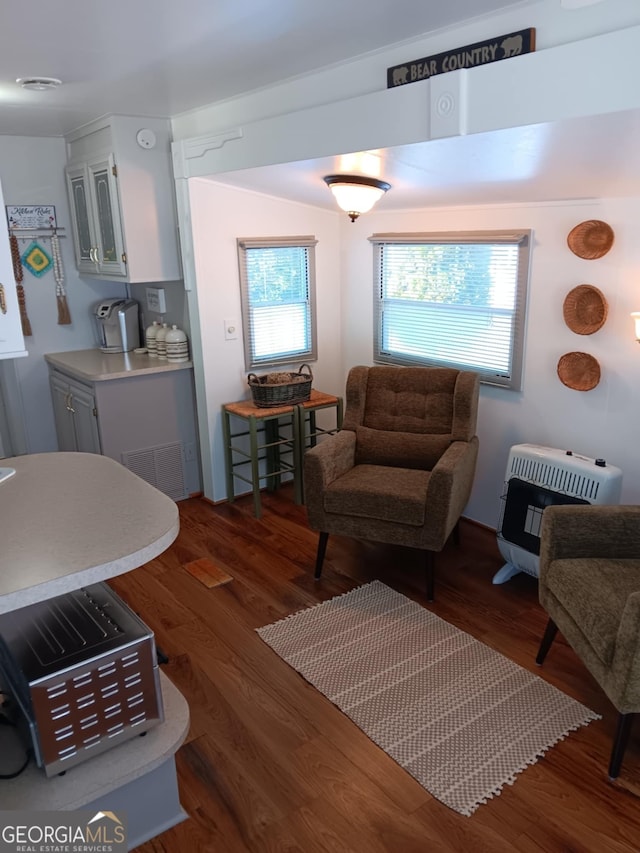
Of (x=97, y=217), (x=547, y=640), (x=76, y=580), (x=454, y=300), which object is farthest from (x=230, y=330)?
(x=76, y=580)

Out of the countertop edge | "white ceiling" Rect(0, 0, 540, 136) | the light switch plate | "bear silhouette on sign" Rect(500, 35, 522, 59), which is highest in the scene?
"white ceiling" Rect(0, 0, 540, 136)

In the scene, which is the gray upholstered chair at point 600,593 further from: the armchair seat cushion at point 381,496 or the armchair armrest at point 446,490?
the armchair seat cushion at point 381,496

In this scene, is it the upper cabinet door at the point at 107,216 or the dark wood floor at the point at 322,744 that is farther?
the upper cabinet door at the point at 107,216

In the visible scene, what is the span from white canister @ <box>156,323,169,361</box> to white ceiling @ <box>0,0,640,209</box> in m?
1.27

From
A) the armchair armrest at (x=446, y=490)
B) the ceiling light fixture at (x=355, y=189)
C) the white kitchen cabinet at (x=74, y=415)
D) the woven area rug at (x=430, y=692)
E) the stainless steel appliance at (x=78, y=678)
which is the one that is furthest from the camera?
the white kitchen cabinet at (x=74, y=415)

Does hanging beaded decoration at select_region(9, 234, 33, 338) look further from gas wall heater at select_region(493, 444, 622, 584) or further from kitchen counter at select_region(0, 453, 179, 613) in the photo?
gas wall heater at select_region(493, 444, 622, 584)

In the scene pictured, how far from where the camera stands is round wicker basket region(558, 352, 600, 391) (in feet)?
10.3

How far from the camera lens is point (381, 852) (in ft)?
6.19

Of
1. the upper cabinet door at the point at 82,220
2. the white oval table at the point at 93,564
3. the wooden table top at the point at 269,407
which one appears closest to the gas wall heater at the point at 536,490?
the wooden table top at the point at 269,407

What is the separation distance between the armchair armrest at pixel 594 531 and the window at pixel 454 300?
118 cm

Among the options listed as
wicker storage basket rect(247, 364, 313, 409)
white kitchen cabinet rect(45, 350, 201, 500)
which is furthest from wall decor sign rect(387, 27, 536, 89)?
white kitchen cabinet rect(45, 350, 201, 500)

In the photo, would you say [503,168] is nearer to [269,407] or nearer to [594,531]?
[594,531]

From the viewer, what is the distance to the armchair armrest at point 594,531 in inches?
97.0

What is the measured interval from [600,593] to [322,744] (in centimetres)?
107
